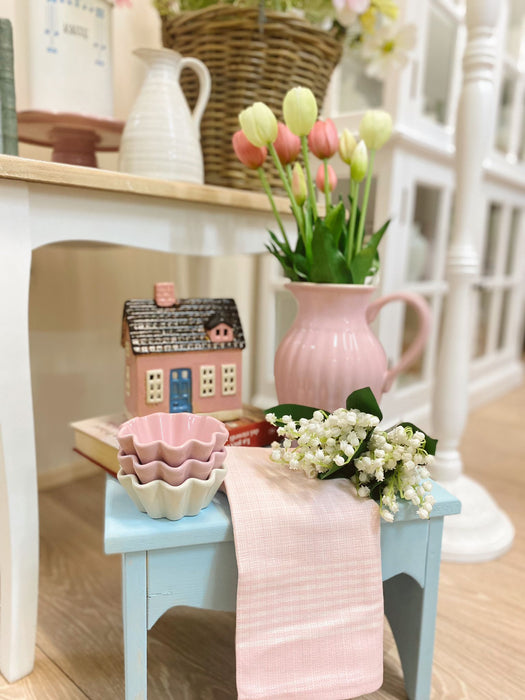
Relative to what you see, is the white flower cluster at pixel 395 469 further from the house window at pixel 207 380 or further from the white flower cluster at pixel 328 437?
the house window at pixel 207 380

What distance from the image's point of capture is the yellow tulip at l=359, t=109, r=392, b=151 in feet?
2.43

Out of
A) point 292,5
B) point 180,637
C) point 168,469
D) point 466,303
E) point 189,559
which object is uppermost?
point 292,5

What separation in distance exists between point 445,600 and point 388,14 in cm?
94

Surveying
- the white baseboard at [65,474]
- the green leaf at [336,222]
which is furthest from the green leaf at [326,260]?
the white baseboard at [65,474]

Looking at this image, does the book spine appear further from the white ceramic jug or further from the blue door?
the white ceramic jug

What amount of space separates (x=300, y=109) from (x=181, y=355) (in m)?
0.35

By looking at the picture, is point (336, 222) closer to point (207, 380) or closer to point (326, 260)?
point (326, 260)

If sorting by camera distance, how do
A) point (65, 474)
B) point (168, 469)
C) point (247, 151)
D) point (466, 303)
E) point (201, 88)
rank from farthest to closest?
point (65, 474)
point (466, 303)
point (201, 88)
point (247, 151)
point (168, 469)

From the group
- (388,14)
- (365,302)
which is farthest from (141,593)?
(388,14)

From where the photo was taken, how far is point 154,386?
756 millimetres

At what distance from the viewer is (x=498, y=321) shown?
225cm

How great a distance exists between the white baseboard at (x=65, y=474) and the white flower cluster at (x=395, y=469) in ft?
2.92

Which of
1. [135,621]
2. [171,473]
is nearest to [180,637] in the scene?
[135,621]

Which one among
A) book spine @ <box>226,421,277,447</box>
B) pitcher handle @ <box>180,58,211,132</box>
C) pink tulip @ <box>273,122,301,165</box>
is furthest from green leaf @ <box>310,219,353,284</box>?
pitcher handle @ <box>180,58,211,132</box>
